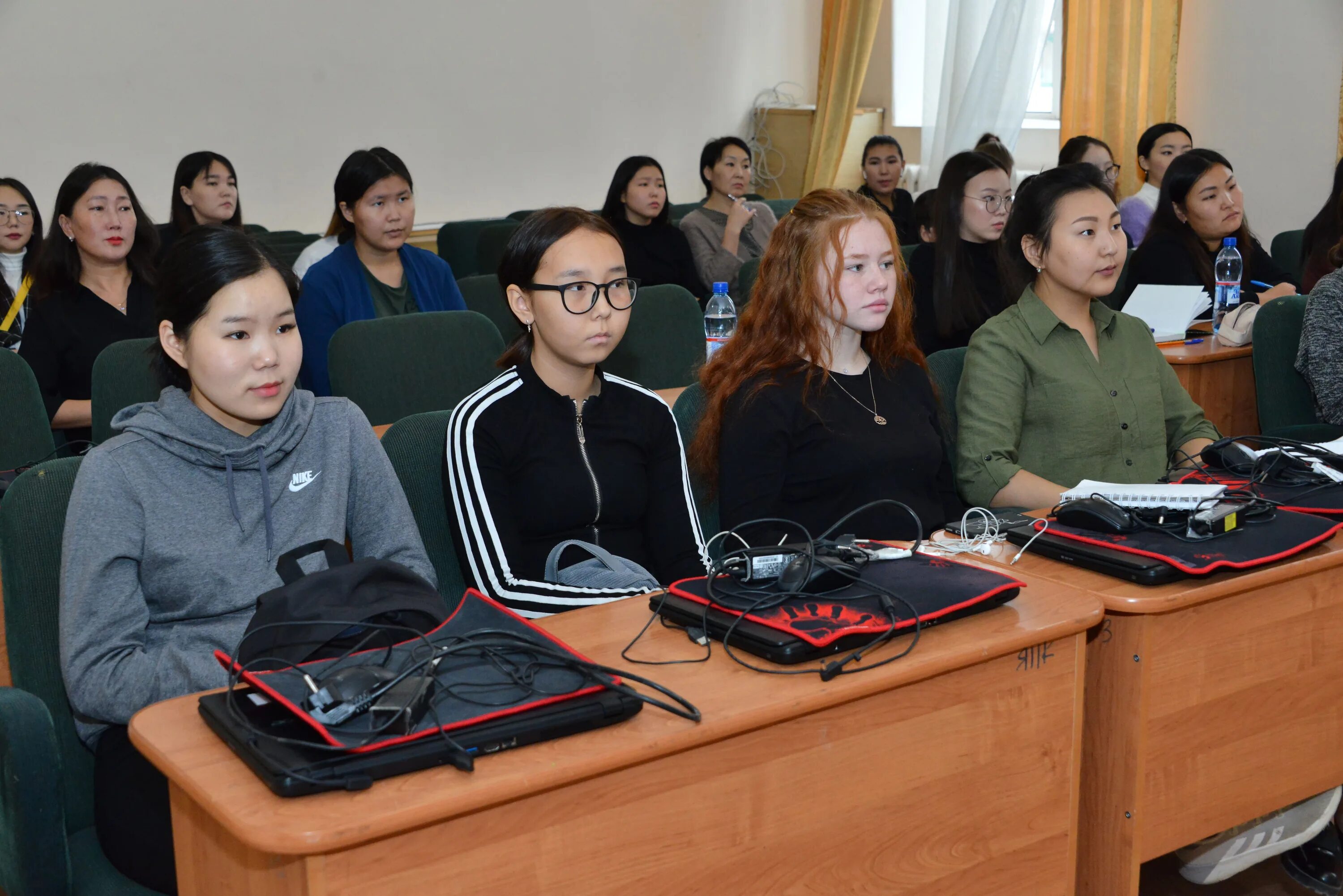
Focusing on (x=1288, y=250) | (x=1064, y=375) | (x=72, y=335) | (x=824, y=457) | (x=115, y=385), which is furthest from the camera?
(x=1288, y=250)

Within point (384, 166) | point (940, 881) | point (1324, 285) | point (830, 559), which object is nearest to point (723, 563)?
point (830, 559)

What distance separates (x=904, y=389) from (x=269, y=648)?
1.24 metres

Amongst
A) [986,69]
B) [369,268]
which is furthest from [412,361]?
[986,69]

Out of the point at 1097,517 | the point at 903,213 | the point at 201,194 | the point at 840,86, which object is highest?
the point at 840,86

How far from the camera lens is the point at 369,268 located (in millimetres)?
3600

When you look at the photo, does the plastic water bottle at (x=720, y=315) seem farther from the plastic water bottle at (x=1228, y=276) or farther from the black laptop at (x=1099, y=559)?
the black laptop at (x=1099, y=559)

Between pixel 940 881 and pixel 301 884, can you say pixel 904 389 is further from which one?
pixel 301 884

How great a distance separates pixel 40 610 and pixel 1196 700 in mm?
1517

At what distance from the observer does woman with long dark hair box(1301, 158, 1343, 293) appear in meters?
3.53

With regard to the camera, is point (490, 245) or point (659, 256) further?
point (490, 245)

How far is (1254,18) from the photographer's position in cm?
552

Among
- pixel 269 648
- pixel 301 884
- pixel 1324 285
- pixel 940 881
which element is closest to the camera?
pixel 301 884

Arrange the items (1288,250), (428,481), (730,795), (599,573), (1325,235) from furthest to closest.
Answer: (1288,250), (1325,235), (428,481), (599,573), (730,795)

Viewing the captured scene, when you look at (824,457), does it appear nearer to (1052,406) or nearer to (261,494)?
(1052,406)
